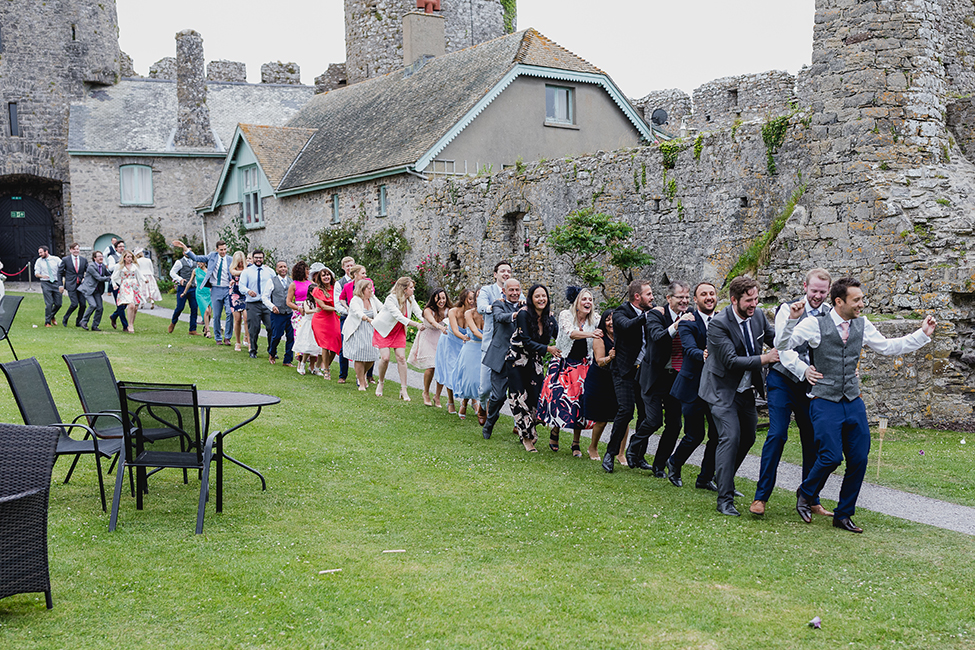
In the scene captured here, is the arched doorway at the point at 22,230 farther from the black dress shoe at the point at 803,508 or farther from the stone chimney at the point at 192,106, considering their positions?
the black dress shoe at the point at 803,508

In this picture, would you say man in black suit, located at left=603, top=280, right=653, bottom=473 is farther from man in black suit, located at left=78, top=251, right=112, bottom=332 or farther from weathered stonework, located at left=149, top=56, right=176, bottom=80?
weathered stonework, located at left=149, top=56, right=176, bottom=80

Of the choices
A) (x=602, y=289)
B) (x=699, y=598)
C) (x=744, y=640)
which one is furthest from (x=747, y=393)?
(x=602, y=289)

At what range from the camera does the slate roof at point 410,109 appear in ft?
80.6

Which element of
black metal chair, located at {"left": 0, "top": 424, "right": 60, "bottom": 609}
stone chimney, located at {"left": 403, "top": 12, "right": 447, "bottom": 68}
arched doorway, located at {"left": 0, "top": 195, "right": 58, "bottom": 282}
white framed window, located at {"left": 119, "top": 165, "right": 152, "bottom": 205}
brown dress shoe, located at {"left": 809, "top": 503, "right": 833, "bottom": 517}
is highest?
stone chimney, located at {"left": 403, "top": 12, "right": 447, "bottom": 68}

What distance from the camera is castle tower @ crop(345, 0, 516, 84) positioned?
37.8m

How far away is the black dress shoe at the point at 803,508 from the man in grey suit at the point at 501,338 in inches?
143

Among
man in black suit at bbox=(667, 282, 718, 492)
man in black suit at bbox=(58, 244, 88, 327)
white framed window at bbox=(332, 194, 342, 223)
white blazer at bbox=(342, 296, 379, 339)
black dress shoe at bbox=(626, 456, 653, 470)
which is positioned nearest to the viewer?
man in black suit at bbox=(667, 282, 718, 492)

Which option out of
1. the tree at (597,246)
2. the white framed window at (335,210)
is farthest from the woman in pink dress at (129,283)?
the white framed window at (335,210)

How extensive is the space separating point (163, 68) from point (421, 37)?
2063 cm

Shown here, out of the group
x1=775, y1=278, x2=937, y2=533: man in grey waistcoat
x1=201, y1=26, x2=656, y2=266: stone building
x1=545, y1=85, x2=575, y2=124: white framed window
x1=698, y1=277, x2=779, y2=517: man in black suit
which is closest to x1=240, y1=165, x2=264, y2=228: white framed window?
x1=201, y1=26, x2=656, y2=266: stone building

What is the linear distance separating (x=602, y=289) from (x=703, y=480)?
966 centimetres

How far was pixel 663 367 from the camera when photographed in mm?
8273

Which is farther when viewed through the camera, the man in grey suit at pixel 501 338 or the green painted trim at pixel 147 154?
the green painted trim at pixel 147 154

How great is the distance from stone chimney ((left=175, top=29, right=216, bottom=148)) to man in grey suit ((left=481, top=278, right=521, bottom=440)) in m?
29.1
